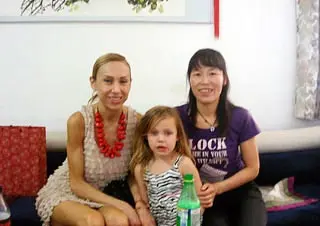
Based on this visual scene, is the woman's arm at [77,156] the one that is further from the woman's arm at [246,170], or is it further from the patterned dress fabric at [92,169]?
the woman's arm at [246,170]

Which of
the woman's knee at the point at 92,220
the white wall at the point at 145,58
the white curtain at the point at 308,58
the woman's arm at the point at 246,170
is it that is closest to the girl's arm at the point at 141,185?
the woman's knee at the point at 92,220

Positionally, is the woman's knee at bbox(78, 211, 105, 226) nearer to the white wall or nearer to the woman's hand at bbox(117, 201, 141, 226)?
the woman's hand at bbox(117, 201, 141, 226)

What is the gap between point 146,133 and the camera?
1917mm

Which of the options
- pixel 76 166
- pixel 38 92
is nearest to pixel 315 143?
pixel 76 166

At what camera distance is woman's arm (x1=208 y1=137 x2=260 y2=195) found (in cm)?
191

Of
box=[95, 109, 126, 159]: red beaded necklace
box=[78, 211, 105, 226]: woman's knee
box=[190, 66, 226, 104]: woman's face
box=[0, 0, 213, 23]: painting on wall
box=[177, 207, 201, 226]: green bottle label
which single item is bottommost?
box=[78, 211, 105, 226]: woman's knee

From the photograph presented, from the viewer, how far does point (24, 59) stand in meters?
2.68

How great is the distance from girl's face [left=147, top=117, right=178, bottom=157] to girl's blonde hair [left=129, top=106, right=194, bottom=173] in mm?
18

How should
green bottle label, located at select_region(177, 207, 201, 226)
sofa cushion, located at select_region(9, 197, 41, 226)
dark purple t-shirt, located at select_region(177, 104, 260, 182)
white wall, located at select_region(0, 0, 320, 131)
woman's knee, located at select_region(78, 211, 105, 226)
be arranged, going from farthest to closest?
white wall, located at select_region(0, 0, 320, 131) < sofa cushion, located at select_region(9, 197, 41, 226) < dark purple t-shirt, located at select_region(177, 104, 260, 182) < woman's knee, located at select_region(78, 211, 105, 226) < green bottle label, located at select_region(177, 207, 201, 226)

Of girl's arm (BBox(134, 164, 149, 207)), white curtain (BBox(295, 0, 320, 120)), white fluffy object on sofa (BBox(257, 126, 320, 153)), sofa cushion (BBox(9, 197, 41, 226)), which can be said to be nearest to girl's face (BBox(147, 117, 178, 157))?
girl's arm (BBox(134, 164, 149, 207))

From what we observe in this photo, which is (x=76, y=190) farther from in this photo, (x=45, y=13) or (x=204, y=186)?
(x=45, y=13)

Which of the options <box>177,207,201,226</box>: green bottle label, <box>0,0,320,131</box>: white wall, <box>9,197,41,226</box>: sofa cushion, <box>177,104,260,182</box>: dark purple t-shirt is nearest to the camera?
<box>177,207,201,226</box>: green bottle label

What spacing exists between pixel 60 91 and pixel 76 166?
34.0 inches

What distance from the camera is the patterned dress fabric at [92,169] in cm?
193
